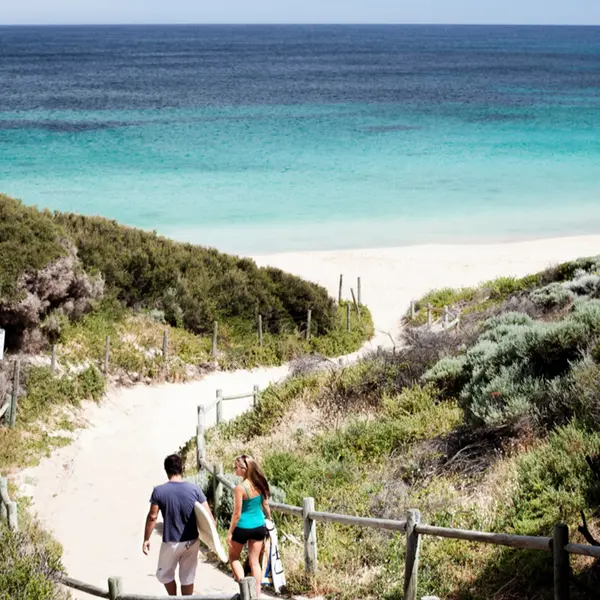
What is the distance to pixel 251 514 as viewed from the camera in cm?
736

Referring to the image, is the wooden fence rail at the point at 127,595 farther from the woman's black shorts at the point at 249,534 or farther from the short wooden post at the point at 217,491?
the short wooden post at the point at 217,491

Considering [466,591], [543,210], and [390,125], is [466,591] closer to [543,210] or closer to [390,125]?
[543,210]

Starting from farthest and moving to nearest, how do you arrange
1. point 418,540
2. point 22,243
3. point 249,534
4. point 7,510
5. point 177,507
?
point 22,243, point 7,510, point 249,534, point 177,507, point 418,540

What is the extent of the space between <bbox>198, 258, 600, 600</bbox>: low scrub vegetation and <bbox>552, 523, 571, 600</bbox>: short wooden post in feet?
0.70

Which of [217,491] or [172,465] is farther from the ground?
[172,465]

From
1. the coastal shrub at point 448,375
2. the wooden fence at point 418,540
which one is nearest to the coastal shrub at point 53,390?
the coastal shrub at point 448,375

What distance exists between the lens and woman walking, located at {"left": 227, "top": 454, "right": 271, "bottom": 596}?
23.9 ft

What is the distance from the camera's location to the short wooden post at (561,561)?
19.4 feet

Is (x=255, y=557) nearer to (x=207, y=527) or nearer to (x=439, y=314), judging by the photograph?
(x=207, y=527)

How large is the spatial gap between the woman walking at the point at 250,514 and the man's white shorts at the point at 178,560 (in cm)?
34

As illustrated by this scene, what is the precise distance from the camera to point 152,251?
890 inches

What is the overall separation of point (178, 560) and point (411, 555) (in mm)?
1993

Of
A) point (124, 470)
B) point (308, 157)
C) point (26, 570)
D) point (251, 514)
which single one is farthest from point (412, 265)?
point (26, 570)

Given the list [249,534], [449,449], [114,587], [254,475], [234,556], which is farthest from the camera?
[449,449]
